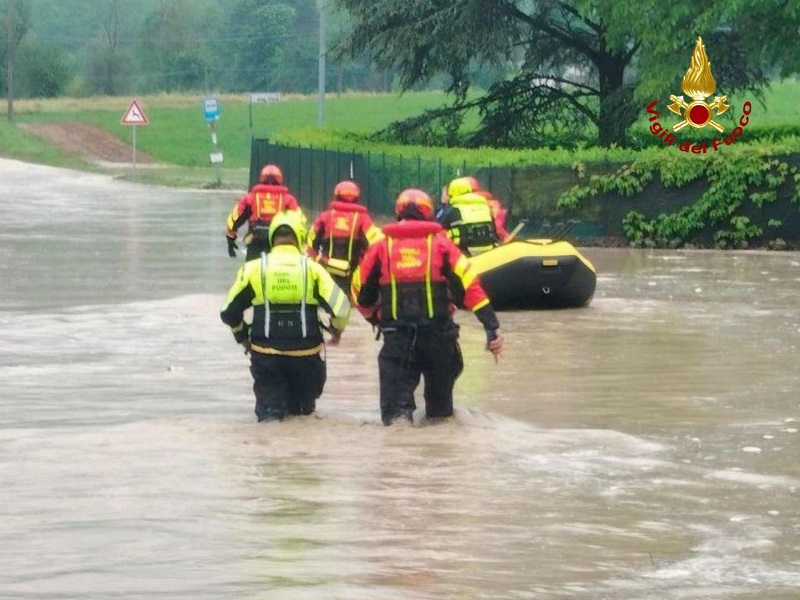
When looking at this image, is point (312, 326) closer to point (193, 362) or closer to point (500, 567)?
point (500, 567)

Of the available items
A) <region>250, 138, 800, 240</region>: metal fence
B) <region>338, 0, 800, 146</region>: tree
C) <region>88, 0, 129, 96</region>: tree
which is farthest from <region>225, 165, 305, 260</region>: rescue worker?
<region>88, 0, 129, 96</region>: tree

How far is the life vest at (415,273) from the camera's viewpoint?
12.2 metres

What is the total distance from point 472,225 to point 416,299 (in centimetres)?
877

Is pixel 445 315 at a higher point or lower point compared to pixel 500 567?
higher

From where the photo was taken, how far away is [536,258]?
20.9 m

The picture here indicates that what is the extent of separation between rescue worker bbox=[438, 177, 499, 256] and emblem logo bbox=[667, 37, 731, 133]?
1659cm

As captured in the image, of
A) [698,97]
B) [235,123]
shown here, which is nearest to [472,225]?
[698,97]

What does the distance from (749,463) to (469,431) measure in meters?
1.89

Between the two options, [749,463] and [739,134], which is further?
[739,134]

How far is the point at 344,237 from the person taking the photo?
18.3m

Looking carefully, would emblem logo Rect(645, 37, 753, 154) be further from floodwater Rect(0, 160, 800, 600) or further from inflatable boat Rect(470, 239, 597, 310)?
floodwater Rect(0, 160, 800, 600)

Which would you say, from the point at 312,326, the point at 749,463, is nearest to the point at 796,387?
the point at 749,463

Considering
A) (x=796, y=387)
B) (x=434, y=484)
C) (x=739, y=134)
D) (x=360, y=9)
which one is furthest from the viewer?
(x=360, y=9)

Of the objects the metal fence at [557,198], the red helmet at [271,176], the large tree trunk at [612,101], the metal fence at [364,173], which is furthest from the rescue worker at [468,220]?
the large tree trunk at [612,101]
